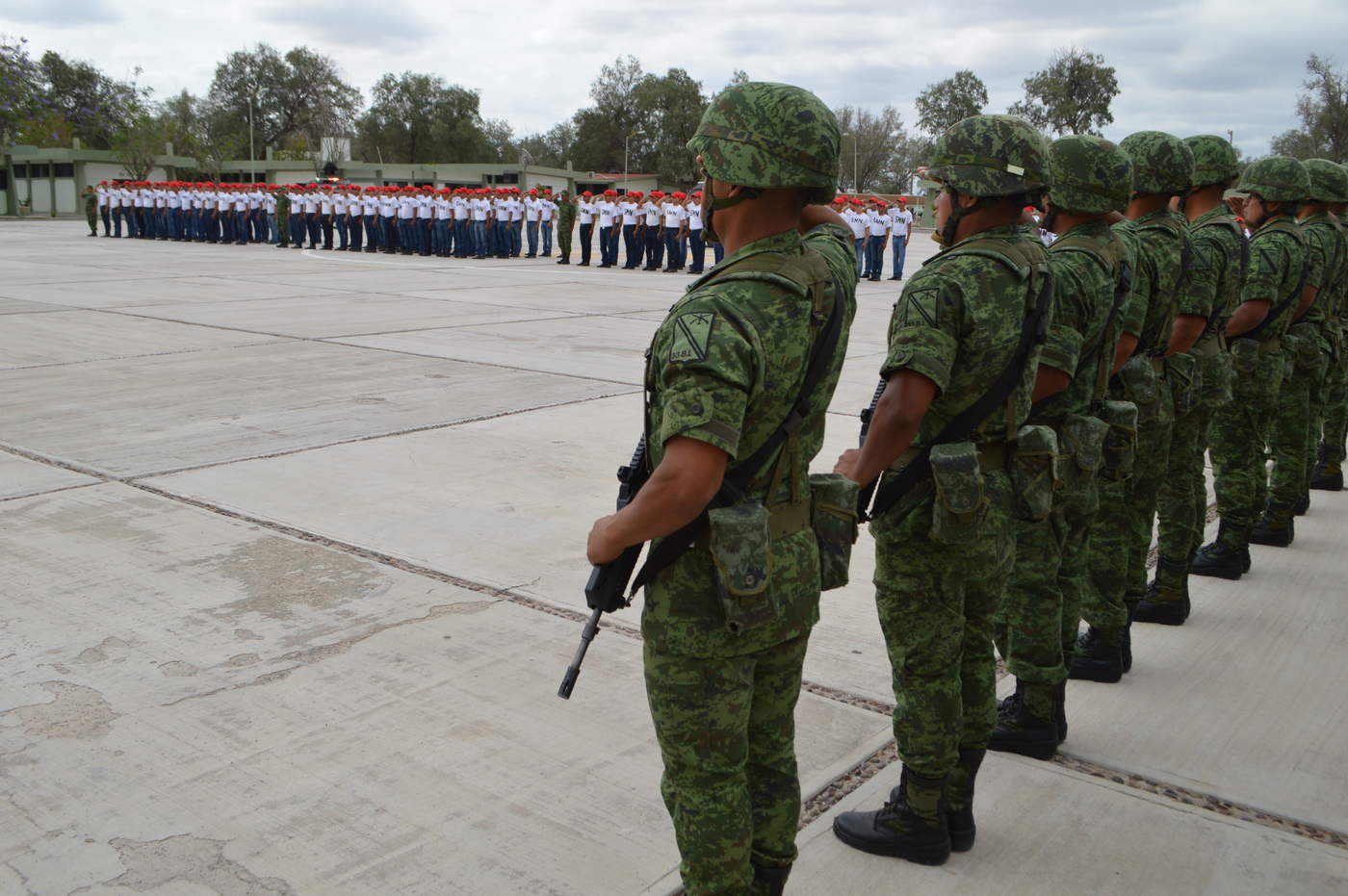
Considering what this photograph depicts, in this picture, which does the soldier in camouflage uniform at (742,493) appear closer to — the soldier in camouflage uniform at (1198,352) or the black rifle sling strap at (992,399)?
the black rifle sling strap at (992,399)

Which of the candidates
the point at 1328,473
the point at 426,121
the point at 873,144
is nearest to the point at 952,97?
the point at 873,144

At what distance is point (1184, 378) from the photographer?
14.2ft

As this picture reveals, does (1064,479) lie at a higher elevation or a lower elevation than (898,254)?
lower

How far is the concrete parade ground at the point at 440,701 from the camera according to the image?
2.80 metres

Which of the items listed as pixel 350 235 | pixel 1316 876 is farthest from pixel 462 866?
pixel 350 235

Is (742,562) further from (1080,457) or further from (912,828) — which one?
(1080,457)

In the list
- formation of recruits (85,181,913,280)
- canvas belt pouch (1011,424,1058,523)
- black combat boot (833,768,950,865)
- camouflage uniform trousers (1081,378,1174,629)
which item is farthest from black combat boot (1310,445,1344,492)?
formation of recruits (85,181,913,280)

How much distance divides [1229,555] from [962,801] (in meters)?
3.03

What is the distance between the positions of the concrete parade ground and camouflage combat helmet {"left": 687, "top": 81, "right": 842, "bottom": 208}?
1.67 metres

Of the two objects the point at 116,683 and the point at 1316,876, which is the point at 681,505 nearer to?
the point at 1316,876

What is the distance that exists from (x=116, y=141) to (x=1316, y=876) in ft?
186

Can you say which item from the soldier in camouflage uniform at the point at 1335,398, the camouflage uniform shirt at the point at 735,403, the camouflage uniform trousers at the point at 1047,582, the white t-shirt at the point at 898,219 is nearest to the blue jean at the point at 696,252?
the white t-shirt at the point at 898,219

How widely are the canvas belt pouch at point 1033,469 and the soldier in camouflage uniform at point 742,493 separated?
83 centimetres

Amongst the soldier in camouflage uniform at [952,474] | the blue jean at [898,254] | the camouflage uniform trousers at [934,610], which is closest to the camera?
the soldier in camouflage uniform at [952,474]
